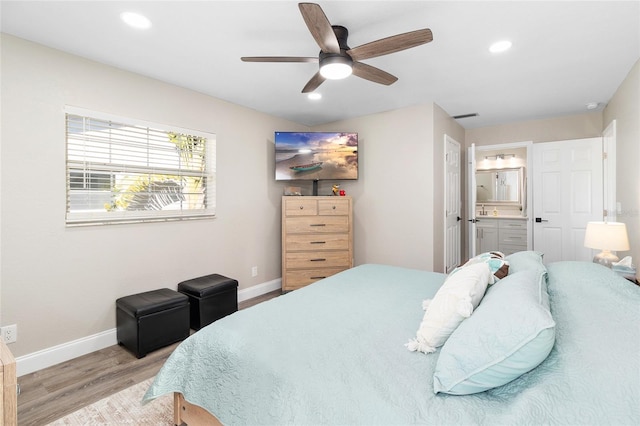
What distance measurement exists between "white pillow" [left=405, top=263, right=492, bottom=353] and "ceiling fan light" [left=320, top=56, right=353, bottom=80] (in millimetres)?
1533

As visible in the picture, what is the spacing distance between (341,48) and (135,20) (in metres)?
1.39

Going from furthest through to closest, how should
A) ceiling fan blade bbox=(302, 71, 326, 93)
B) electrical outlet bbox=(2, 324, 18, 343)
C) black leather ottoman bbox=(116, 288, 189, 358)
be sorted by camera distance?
black leather ottoman bbox=(116, 288, 189, 358)
ceiling fan blade bbox=(302, 71, 326, 93)
electrical outlet bbox=(2, 324, 18, 343)

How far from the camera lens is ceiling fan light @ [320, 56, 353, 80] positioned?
2.02 metres

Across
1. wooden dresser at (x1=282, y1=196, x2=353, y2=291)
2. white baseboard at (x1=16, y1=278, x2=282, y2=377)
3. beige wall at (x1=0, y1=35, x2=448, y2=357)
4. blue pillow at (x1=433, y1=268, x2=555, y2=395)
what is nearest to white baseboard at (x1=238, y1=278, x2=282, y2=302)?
beige wall at (x1=0, y1=35, x2=448, y2=357)

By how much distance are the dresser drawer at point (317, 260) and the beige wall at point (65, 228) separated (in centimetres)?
88

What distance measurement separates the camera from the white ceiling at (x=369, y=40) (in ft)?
6.35

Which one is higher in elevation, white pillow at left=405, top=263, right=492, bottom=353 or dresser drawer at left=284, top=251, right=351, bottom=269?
white pillow at left=405, top=263, right=492, bottom=353

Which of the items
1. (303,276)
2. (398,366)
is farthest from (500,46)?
(303,276)

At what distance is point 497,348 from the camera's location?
3.08 ft

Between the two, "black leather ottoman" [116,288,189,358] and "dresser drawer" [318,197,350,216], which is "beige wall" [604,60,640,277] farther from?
"black leather ottoman" [116,288,189,358]

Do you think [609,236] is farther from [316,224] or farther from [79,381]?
[79,381]

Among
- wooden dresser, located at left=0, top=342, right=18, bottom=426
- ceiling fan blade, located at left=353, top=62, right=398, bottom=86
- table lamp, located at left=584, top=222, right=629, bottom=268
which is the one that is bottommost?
wooden dresser, located at left=0, top=342, right=18, bottom=426

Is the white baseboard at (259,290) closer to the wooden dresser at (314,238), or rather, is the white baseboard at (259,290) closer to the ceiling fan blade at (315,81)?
the wooden dresser at (314,238)

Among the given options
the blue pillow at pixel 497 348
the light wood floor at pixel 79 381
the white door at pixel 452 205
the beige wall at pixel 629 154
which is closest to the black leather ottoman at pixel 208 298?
the light wood floor at pixel 79 381
